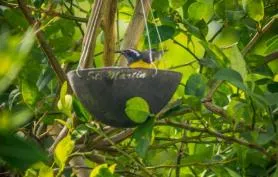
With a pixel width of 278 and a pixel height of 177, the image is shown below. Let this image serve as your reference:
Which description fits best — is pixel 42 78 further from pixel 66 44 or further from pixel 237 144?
pixel 237 144

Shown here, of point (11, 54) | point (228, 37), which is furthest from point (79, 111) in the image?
point (11, 54)

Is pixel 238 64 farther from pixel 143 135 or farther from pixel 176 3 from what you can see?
pixel 176 3

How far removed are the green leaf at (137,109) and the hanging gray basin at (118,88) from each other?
19mm

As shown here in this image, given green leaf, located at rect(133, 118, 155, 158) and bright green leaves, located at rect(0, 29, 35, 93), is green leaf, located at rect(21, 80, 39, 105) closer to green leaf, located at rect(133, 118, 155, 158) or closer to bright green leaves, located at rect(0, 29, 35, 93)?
green leaf, located at rect(133, 118, 155, 158)

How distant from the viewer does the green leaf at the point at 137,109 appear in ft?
2.56

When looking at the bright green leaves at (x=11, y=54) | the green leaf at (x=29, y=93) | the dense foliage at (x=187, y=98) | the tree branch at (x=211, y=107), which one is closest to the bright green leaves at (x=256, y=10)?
the dense foliage at (x=187, y=98)

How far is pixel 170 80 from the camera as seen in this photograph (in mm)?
829

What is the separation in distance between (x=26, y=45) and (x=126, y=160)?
3.72 ft

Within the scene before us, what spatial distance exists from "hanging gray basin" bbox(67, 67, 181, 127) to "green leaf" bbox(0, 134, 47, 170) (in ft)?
2.07

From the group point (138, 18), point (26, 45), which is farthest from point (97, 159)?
point (26, 45)

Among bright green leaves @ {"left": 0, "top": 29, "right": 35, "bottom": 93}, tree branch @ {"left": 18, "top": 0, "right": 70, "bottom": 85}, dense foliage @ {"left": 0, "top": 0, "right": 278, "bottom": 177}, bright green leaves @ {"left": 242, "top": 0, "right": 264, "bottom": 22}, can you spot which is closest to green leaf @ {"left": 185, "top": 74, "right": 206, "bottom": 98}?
dense foliage @ {"left": 0, "top": 0, "right": 278, "bottom": 177}

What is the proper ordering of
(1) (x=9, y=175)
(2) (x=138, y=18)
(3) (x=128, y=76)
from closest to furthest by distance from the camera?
(3) (x=128, y=76)
(2) (x=138, y=18)
(1) (x=9, y=175)

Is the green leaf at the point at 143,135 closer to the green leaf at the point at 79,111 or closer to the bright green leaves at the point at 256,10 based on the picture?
the green leaf at the point at 79,111

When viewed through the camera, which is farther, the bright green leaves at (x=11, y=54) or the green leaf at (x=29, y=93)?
the green leaf at (x=29, y=93)
